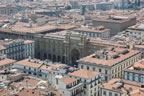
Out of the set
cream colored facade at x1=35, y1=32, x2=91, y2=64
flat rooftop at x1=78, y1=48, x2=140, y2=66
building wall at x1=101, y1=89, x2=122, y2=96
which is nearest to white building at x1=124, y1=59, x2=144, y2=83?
flat rooftop at x1=78, y1=48, x2=140, y2=66

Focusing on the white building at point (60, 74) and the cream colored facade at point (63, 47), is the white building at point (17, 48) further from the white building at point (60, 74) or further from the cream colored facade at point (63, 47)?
the white building at point (60, 74)

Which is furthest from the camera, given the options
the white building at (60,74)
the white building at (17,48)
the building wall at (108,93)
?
the white building at (17,48)

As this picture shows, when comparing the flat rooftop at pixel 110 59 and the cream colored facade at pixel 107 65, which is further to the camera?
the flat rooftop at pixel 110 59

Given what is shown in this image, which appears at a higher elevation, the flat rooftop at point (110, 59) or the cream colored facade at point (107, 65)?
the flat rooftop at point (110, 59)

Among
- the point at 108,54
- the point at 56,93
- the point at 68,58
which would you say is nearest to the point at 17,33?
the point at 68,58

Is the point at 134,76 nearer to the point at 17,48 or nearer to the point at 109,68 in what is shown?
the point at 109,68

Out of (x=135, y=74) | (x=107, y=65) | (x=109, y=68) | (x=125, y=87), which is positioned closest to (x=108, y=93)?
(x=125, y=87)

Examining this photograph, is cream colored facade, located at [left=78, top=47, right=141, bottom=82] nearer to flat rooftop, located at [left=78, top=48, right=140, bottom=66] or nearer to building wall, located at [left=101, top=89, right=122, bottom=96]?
flat rooftop, located at [left=78, top=48, right=140, bottom=66]

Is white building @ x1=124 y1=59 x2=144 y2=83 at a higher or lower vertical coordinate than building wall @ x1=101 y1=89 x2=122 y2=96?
higher

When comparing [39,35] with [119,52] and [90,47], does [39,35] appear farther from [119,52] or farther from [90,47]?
[119,52]

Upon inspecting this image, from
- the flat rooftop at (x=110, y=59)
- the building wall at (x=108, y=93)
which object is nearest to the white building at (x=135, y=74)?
the flat rooftop at (x=110, y=59)

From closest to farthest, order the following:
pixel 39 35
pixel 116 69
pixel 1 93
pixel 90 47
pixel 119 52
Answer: pixel 1 93 < pixel 116 69 < pixel 119 52 < pixel 90 47 < pixel 39 35
